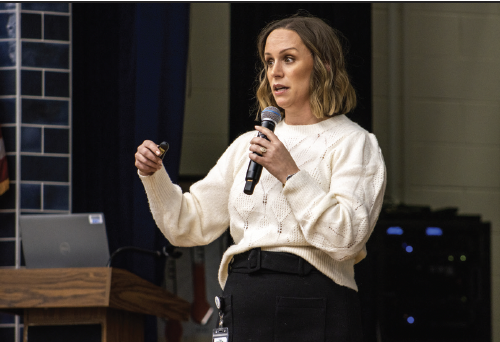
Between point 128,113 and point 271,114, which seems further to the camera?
point 128,113

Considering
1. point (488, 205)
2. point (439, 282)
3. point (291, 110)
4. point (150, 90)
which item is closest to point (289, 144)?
point (291, 110)

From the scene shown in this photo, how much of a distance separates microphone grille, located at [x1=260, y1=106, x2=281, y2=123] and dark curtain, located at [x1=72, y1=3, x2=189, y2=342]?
4.54ft

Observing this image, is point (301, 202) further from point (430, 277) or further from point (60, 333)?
point (430, 277)

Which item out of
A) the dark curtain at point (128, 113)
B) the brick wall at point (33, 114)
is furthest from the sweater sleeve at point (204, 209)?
the brick wall at point (33, 114)

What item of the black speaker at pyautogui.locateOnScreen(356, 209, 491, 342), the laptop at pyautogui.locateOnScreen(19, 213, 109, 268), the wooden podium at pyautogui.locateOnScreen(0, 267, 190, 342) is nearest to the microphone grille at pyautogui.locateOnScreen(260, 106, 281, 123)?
the wooden podium at pyautogui.locateOnScreen(0, 267, 190, 342)

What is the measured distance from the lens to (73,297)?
7.18 feet

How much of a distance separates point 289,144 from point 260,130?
7.1 inches

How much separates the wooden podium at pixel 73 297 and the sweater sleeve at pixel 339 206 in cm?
98

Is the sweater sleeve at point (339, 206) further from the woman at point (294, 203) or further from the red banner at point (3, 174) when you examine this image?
the red banner at point (3, 174)

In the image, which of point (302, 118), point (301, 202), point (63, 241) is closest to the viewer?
point (301, 202)

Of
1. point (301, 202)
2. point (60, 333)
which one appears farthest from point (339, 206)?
point (60, 333)

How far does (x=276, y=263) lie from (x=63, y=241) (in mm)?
1185

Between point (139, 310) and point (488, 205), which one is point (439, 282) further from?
point (139, 310)

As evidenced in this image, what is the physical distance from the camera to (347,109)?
165 centimetres
